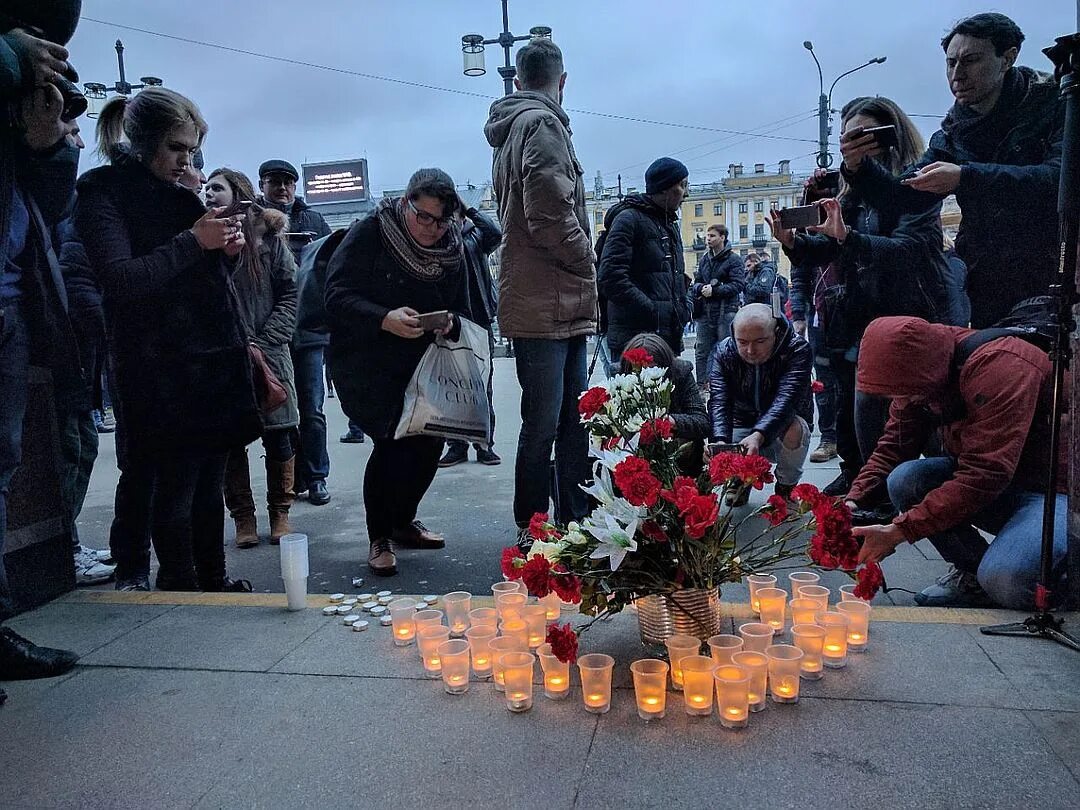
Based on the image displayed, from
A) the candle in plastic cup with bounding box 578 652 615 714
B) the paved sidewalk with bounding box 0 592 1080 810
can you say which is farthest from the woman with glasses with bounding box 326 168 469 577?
the candle in plastic cup with bounding box 578 652 615 714

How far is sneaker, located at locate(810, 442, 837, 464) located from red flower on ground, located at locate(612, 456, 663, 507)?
4.16m

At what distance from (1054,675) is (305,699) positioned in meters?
2.08

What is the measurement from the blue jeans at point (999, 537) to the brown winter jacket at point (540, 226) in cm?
151

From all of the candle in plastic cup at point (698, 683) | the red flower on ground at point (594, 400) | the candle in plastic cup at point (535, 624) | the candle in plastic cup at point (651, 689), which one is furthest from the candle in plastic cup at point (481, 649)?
the red flower on ground at point (594, 400)

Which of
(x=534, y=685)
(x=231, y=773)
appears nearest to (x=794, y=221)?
(x=534, y=685)

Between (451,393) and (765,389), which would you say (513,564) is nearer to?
(451,393)

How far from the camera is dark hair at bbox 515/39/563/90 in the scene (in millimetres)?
3793

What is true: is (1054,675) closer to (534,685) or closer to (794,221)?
(534,685)

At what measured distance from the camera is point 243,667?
8.60 feet

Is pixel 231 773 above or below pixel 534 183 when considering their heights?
below

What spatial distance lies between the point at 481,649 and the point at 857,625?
1129 mm

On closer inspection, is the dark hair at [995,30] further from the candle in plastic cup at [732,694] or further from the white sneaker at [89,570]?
the white sneaker at [89,570]

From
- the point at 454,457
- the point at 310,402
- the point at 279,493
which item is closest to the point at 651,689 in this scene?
the point at 279,493

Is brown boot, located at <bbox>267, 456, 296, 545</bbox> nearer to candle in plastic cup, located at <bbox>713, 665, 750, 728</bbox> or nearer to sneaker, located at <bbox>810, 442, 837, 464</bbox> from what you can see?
candle in plastic cup, located at <bbox>713, 665, 750, 728</bbox>
